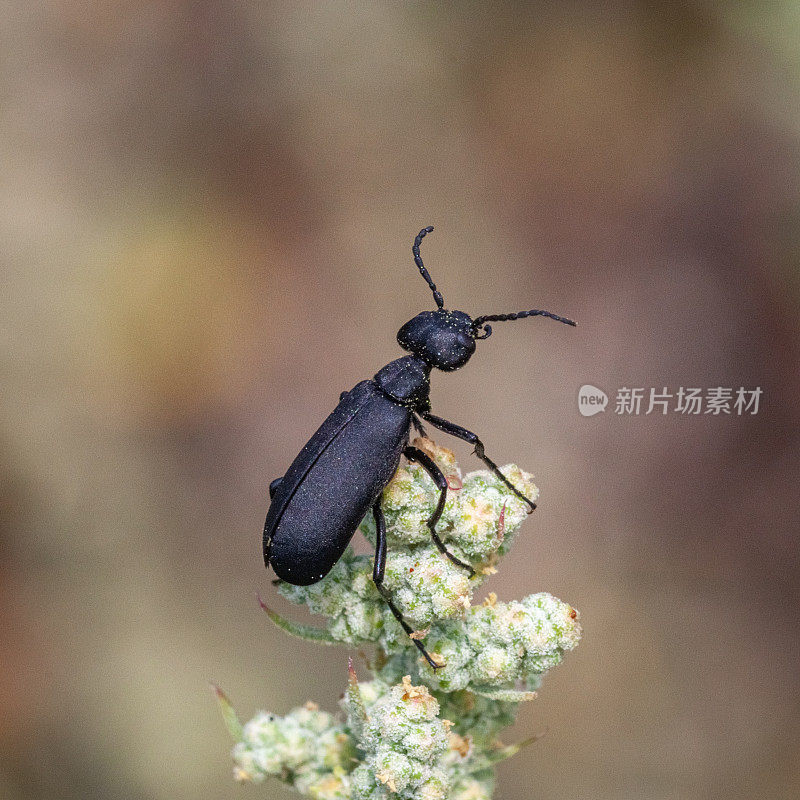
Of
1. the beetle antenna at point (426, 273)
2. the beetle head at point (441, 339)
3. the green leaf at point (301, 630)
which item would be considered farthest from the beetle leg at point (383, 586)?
the beetle antenna at point (426, 273)

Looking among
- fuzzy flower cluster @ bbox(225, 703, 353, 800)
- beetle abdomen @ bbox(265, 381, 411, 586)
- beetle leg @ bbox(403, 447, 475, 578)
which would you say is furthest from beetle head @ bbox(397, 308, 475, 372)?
fuzzy flower cluster @ bbox(225, 703, 353, 800)

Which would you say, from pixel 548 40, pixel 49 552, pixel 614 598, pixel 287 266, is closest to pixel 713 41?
pixel 548 40

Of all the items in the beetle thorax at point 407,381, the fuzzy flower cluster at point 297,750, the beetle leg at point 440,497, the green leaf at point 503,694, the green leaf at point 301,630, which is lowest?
the fuzzy flower cluster at point 297,750

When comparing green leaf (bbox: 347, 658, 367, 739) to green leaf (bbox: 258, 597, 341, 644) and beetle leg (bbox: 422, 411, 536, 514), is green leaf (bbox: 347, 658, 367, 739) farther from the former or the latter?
beetle leg (bbox: 422, 411, 536, 514)

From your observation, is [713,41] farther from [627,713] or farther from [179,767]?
[179,767]

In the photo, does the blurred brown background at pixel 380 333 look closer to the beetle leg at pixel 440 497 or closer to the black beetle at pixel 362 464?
the black beetle at pixel 362 464

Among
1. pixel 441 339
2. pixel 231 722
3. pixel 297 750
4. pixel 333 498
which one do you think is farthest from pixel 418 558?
pixel 441 339

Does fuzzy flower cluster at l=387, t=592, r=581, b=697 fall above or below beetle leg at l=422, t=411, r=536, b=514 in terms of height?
below

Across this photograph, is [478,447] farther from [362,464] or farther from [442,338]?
[362,464]
